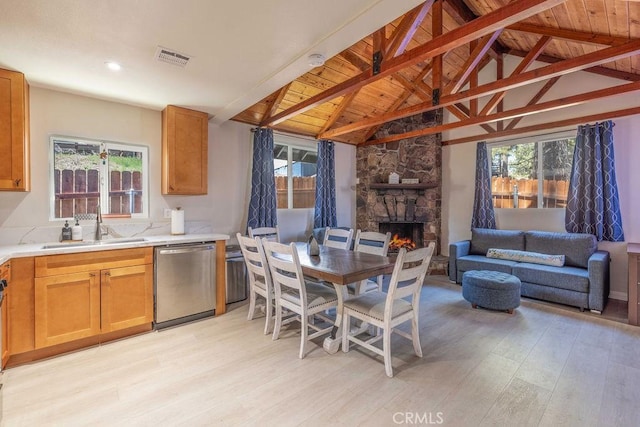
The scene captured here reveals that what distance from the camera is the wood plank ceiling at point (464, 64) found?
2.41 m

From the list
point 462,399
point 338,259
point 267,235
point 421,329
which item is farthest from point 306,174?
point 462,399

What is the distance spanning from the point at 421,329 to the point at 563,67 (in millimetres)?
2761

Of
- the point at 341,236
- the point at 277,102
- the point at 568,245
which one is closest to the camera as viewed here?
the point at 341,236

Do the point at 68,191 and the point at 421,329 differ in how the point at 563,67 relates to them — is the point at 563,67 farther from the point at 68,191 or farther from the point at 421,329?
the point at 68,191

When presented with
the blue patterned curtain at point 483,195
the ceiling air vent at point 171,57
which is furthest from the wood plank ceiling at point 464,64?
the ceiling air vent at point 171,57

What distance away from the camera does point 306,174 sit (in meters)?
5.40

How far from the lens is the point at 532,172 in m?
4.78

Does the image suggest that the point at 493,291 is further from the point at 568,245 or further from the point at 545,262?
the point at 568,245

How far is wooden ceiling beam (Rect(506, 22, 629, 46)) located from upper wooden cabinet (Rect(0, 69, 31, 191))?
543 centimetres

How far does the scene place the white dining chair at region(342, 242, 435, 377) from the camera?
7.05 feet

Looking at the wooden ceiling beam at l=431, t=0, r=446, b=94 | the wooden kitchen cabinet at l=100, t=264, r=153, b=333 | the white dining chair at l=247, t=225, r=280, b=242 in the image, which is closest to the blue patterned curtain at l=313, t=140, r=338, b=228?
the white dining chair at l=247, t=225, r=280, b=242

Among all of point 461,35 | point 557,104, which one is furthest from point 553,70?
point 461,35

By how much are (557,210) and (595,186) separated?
0.66 meters

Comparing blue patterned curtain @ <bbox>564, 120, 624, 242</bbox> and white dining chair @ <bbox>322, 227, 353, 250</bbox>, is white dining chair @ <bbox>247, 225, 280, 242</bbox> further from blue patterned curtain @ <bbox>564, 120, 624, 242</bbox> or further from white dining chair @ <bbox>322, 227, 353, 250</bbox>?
blue patterned curtain @ <bbox>564, 120, 624, 242</bbox>
